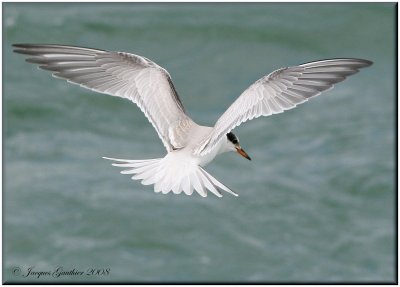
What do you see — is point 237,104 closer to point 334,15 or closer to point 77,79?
point 77,79

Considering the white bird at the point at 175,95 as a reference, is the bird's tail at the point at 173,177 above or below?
below

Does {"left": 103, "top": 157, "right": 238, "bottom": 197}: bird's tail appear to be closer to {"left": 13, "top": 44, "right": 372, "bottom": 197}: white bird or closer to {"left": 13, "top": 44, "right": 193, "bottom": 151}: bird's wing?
{"left": 13, "top": 44, "right": 372, "bottom": 197}: white bird

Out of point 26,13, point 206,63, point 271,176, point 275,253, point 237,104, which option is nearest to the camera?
point 237,104

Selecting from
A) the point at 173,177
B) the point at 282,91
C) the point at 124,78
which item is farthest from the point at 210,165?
the point at 173,177

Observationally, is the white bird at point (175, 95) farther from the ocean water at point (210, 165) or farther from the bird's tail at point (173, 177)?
the ocean water at point (210, 165)

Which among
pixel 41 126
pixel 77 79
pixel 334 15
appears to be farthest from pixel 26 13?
pixel 77 79

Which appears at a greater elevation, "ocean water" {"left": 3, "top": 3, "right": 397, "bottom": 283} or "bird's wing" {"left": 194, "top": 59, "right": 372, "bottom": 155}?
"bird's wing" {"left": 194, "top": 59, "right": 372, "bottom": 155}

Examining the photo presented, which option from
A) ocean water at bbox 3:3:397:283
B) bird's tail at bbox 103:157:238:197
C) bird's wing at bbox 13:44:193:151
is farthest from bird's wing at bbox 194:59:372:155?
ocean water at bbox 3:3:397:283

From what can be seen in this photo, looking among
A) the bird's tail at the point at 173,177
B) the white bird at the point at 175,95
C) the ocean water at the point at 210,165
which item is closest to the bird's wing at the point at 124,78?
the white bird at the point at 175,95
